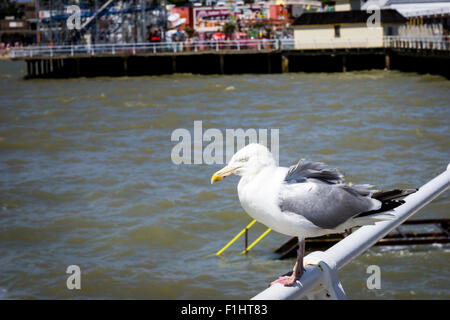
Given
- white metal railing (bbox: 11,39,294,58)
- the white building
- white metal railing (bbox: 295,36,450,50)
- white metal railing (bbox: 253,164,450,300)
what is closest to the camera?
white metal railing (bbox: 253,164,450,300)

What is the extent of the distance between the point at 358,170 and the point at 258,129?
8.21 metres

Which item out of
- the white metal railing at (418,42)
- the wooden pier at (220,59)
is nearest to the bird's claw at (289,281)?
the white metal railing at (418,42)

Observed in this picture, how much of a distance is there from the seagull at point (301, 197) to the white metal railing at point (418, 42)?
39.1 m

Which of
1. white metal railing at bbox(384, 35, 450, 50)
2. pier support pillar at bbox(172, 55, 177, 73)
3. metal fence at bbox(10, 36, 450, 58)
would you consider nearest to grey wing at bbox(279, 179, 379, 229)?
white metal railing at bbox(384, 35, 450, 50)

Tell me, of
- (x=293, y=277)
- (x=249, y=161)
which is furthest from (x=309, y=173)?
(x=293, y=277)

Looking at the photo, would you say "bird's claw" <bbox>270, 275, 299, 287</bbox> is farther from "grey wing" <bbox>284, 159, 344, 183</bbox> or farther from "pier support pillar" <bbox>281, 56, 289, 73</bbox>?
"pier support pillar" <bbox>281, 56, 289, 73</bbox>

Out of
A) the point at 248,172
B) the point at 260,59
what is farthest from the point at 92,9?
the point at 248,172

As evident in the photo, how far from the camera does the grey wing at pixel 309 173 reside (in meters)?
2.56

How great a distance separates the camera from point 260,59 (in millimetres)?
52781

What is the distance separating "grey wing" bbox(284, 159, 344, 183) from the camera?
8.39 feet

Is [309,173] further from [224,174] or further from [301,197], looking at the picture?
[224,174]

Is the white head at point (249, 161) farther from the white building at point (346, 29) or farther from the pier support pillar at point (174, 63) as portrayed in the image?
the pier support pillar at point (174, 63)

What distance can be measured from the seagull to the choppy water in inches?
336
